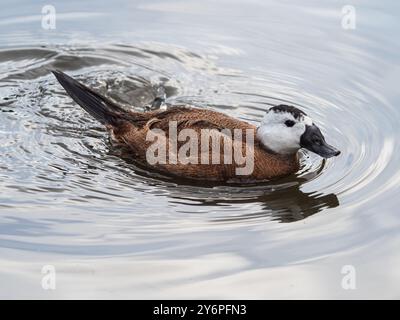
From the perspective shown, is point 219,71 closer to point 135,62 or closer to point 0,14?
point 135,62

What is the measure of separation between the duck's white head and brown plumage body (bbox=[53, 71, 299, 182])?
0.10 meters

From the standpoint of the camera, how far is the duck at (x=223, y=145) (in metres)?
8.91

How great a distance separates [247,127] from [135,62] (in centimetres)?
283

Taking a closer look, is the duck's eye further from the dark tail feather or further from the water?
the dark tail feather

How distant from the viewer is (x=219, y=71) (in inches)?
446

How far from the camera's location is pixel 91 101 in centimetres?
995

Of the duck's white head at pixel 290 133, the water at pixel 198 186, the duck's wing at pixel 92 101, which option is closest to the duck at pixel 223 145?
the duck's white head at pixel 290 133

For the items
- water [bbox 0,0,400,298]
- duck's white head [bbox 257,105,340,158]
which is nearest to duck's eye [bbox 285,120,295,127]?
duck's white head [bbox 257,105,340,158]

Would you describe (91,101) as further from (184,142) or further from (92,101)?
(184,142)

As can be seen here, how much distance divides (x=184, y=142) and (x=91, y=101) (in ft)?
4.77

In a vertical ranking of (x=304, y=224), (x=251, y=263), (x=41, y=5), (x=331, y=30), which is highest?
(x=41, y=5)

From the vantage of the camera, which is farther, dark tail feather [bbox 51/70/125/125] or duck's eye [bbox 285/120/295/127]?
dark tail feather [bbox 51/70/125/125]

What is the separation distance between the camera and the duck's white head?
9.02 metres
